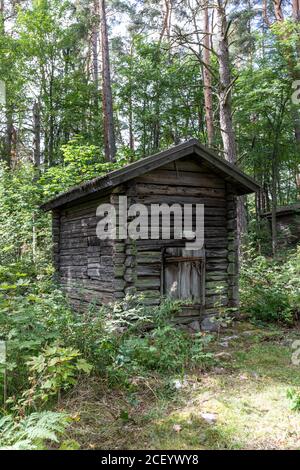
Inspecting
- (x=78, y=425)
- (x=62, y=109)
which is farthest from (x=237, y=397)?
(x=62, y=109)

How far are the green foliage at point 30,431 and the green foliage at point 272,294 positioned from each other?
22.4 ft

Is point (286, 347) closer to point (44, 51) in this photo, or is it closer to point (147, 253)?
point (147, 253)

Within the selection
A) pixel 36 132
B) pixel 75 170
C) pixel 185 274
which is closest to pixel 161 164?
pixel 185 274

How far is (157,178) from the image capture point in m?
8.30

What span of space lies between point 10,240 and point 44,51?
41.8 feet

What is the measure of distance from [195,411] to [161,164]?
5019 millimetres

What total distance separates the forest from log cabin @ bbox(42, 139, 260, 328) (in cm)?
58

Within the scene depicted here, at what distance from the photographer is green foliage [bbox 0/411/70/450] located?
3.19 metres

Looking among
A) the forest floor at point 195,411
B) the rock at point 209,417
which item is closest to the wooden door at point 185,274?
the forest floor at point 195,411

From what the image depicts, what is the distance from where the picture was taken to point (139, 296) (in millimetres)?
7309

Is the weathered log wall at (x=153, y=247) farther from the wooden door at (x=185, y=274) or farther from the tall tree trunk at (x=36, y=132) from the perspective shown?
the tall tree trunk at (x=36, y=132)

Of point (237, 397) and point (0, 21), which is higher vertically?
point (0, 21)

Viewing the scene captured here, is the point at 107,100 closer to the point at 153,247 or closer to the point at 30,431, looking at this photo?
the point at 153,247

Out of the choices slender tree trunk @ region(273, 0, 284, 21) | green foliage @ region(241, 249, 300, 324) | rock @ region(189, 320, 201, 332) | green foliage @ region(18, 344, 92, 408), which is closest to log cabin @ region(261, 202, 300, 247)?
green foliage @ region(241, 249, 300, 324)
